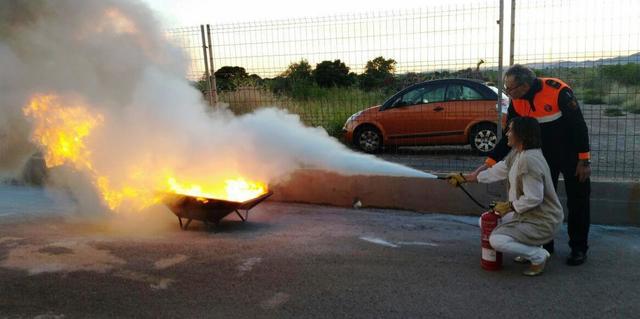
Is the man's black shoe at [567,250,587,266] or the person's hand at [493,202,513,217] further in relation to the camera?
the man's black shoe at [567,250,587,266]

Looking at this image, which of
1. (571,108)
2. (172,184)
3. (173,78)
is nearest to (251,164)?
(172,184)

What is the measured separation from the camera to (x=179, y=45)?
21.5 feet

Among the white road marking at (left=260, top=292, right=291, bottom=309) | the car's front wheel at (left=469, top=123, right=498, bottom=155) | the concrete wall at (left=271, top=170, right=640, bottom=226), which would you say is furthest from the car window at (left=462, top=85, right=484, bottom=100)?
the white road marking at (left=260, top=292, right=291, bottom=309)

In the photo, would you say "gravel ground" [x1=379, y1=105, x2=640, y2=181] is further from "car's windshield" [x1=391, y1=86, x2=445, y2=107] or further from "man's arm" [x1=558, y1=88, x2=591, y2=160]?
"man's arm" [x1=558, y1=88, x2=591, y2=160]

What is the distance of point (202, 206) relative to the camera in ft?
17.5

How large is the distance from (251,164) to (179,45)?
1.95m

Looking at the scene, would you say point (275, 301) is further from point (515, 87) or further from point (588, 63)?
point (588, 63)

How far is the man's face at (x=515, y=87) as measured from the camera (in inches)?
169

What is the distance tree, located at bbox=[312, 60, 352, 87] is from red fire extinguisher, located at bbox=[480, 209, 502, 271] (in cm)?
346

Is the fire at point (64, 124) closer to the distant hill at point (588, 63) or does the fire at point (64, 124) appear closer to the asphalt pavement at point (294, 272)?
the asphalt pavement at point (294, 272)

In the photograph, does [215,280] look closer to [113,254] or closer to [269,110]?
[113,254]

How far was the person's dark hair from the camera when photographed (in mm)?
3988

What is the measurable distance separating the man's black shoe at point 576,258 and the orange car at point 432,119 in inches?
188

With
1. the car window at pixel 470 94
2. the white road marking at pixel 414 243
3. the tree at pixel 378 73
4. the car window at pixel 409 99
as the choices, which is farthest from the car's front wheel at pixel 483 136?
the white road marking at pixel 414 243
